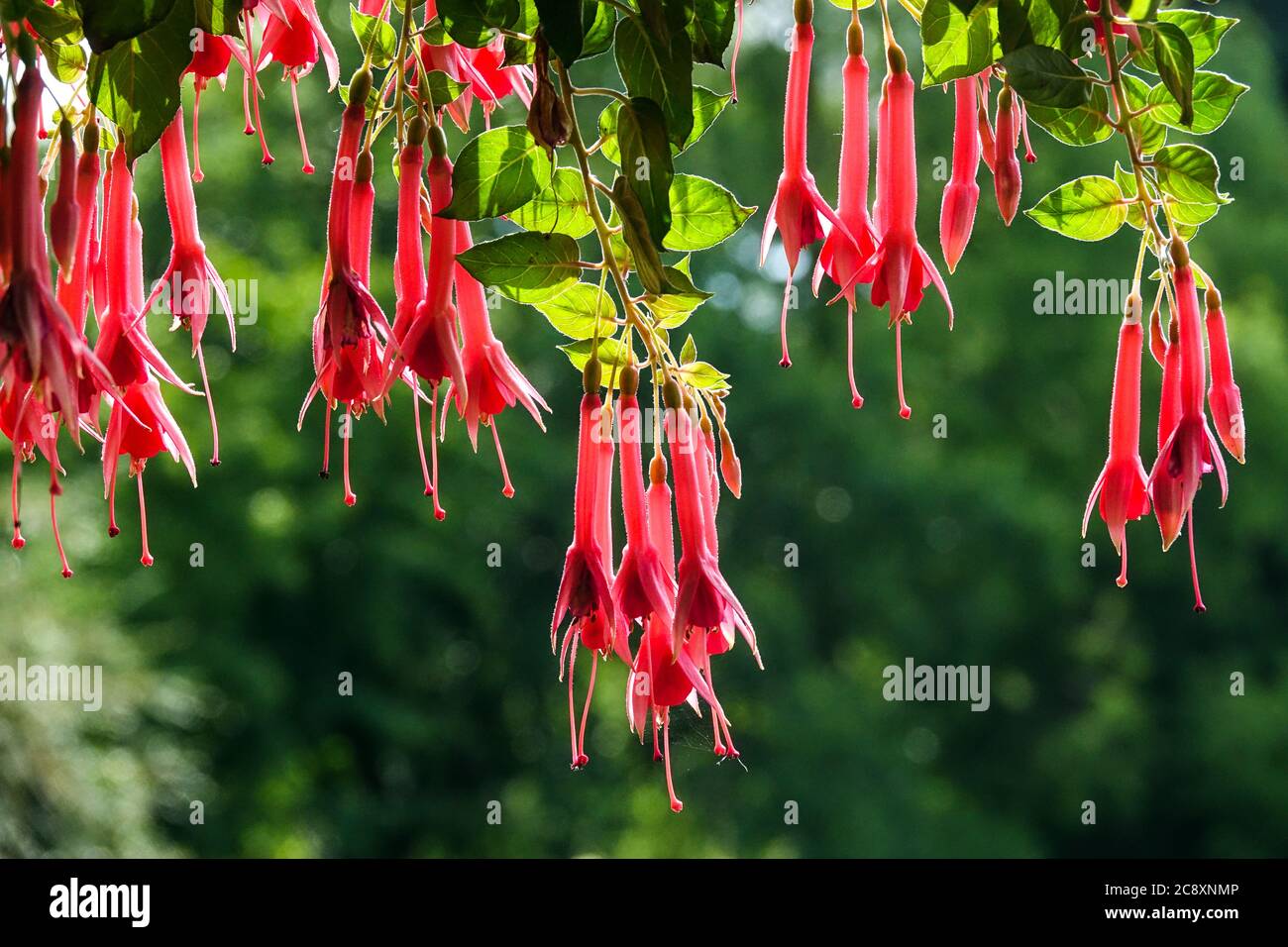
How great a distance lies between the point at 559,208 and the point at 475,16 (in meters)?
0.13

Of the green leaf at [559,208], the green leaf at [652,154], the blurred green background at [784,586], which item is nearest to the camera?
the green leaf at [652,154]

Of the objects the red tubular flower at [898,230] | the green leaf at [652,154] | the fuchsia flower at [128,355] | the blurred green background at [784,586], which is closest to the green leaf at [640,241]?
the green leaf at [652,154]

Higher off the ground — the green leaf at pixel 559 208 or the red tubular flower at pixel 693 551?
the green leaf at pixel 559 208

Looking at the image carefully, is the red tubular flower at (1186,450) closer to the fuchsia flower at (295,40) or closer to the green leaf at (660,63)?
the green leaf at (660,63)

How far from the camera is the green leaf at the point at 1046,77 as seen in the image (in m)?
0.65

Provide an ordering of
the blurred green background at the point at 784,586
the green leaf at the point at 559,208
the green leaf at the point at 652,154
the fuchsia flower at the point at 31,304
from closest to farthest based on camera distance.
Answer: the fuchsia flower at the point at 31,304 → the green leaf at the point at 652,154 → the green leaf at the point at 559,208 → the blurred green background at the point at 784,586

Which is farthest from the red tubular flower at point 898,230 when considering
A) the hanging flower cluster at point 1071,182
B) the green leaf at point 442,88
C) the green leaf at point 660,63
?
the green leaf at point 442,88

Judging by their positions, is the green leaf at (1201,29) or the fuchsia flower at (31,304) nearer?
the fuchsia flower at (31,304)

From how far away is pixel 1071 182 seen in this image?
2.48 ft

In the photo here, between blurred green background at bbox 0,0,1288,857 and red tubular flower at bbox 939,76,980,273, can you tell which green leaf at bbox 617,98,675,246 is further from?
blurred green background at bbox 0,0,1288,857

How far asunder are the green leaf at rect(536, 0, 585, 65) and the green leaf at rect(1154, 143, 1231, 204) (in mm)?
356

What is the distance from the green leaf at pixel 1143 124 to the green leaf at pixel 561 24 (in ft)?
1.15
